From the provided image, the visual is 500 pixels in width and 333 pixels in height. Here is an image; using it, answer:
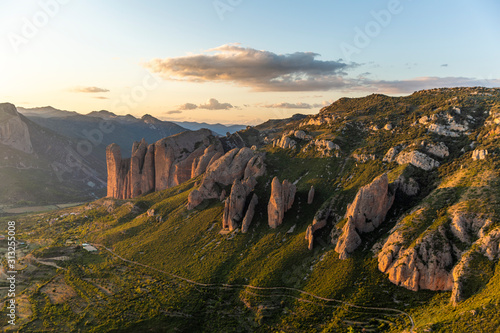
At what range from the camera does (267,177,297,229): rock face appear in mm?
116875

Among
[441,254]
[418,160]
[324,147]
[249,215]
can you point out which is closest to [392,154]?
[418,160]

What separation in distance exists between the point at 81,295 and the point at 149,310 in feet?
99.8

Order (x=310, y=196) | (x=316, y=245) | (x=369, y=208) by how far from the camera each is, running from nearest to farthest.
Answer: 1. (x=369, y=208)
2. (x=316, y=245)
3. (x=310, y=196)

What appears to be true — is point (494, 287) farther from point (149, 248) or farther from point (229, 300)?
point (149, 248)

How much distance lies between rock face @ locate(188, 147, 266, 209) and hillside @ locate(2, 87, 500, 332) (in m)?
0.73

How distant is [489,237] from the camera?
7338 cm

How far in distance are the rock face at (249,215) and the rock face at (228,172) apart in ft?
48.9

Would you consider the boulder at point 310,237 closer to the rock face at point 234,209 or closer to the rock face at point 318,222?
the rock face at point 318,222

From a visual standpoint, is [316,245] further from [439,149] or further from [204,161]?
[204,161]

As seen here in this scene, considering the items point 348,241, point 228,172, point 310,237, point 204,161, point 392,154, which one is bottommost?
point 310,237

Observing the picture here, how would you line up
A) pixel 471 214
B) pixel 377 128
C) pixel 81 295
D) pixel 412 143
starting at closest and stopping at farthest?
pixel 471 214 → pixel 81 295 → pixel 412 143 → pixel 377 128

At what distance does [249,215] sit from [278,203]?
14.6 meters

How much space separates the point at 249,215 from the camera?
122 m

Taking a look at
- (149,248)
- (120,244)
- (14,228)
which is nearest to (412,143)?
(149,248)
